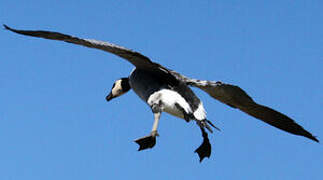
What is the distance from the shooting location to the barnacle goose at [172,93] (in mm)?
12992

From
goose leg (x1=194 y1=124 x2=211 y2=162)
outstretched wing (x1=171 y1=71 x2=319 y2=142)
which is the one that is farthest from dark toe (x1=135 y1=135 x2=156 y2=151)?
goose leg (x1=194 y1=124 x2=211 y2=162)

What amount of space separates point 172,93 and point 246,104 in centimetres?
153

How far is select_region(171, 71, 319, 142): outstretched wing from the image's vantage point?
13484 millimetres

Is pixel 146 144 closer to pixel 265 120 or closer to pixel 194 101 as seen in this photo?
pixel 194 101

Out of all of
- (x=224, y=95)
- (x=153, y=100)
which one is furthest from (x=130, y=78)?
(x=224, y=95)

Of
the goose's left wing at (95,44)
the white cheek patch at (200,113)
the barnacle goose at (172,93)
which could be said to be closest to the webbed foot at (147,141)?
the barnacle goose at (172,93)

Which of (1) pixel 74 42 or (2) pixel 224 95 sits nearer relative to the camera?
(1) pixel 74 42

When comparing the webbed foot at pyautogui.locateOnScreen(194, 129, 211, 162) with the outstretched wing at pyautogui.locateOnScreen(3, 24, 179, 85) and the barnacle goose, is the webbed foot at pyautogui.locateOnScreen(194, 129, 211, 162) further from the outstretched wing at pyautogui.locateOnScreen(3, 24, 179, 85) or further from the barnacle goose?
the outstretched wing at pyautogui.locateOnScreen(3, 24, 179, 85)

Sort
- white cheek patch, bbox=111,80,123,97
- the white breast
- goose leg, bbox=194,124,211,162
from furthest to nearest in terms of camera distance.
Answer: white cheek patch, bbox=111,80,123,97 < goose leg, bbox=194,124,211,162 < the white breast

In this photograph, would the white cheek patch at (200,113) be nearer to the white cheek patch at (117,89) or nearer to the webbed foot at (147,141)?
the webbed foot at (147,141)

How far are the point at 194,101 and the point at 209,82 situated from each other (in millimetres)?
541

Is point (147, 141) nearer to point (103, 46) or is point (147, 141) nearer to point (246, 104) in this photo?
point (103, 46)

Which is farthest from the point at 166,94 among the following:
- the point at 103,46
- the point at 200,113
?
the point at 103,46

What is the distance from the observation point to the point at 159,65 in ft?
43.8
